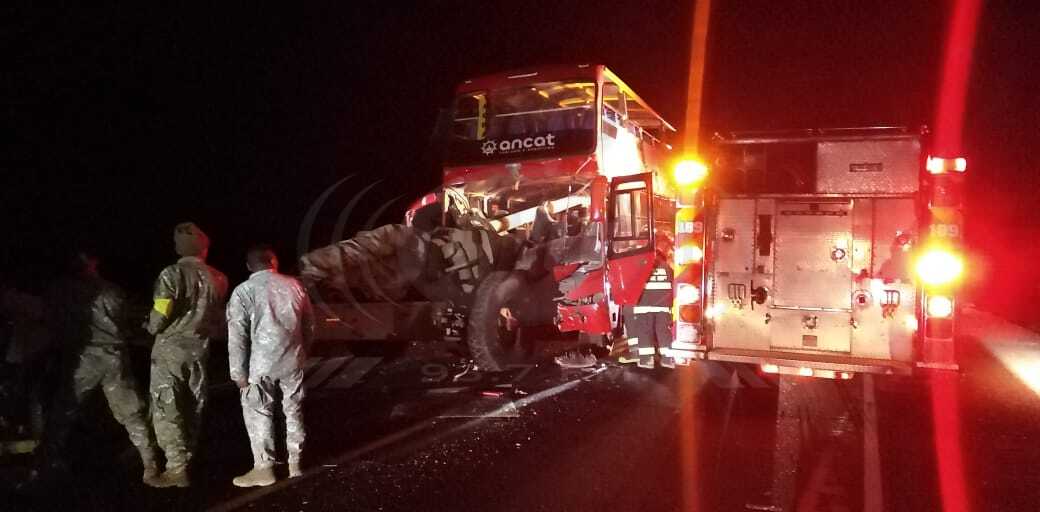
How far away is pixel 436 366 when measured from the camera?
10.9 metres

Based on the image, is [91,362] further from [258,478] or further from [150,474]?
[258,478]

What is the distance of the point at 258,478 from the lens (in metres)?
5.49

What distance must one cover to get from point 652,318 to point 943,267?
3853 millimetres

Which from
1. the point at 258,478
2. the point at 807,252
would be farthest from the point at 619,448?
the point at 807,252

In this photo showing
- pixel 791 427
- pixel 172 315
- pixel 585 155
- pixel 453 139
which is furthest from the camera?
pixel 453 139

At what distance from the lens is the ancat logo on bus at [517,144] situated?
11.0 metres

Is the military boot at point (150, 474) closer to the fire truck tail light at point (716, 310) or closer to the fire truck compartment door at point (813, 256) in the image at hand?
the fire truck tail light at point (716, 310)

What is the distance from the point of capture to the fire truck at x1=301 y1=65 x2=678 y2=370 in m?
9.73

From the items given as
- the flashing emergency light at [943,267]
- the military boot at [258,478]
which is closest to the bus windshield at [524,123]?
the flashing emergency light at [943,267]

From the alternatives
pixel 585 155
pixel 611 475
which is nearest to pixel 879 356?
pixel 611 475

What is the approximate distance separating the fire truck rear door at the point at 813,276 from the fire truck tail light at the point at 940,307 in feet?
3.79

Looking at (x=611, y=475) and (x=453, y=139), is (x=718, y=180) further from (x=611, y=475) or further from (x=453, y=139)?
(x=453, y=139)

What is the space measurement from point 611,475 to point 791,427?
2.38 metres

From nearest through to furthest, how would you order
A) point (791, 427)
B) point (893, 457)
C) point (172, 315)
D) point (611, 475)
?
point (172, 315), point (611, 475), point (893, 457), point (791, 427)
